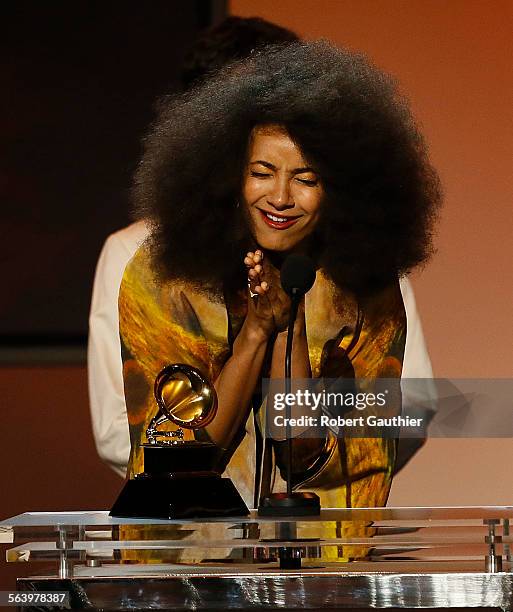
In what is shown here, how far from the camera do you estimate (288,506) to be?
2.25m

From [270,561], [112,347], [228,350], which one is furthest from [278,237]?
→ [270,561]

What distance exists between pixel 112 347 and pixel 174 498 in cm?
73

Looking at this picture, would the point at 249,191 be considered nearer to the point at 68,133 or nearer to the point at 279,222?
the point at 279,222

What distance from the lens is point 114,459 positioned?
286 cm

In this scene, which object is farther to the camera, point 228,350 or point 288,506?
point 228,350

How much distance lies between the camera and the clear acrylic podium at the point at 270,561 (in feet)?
6.63

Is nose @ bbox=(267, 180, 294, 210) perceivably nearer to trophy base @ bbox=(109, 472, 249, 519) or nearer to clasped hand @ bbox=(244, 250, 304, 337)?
clasped hand @ bbox=(244, 250, 304, 337)

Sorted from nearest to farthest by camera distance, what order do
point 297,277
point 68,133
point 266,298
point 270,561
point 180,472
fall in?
point 270,561 < point 180,472 < point 297,277 < point 266,298 < point 68,133

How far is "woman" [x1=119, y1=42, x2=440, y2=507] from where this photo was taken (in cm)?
282

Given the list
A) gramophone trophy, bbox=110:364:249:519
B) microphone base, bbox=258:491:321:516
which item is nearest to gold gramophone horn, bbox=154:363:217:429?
gramophone trophy, bbox=110:364:249:519

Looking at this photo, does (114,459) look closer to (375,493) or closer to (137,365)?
(137,365)

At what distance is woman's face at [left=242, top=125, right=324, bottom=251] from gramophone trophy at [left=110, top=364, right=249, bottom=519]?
62cm

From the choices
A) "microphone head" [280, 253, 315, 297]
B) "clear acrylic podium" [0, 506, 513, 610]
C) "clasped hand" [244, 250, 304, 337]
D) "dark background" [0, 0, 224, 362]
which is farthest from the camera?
"dark background" [0, 0, 224, 362]

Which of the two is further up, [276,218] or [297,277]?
[276,218]
